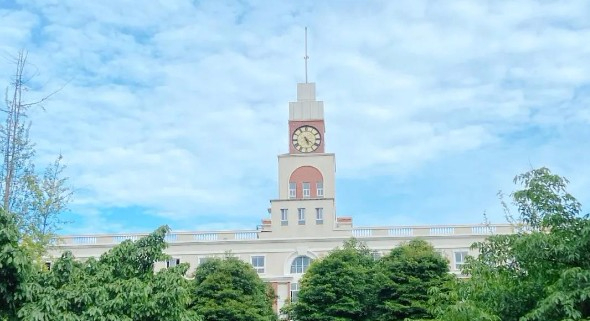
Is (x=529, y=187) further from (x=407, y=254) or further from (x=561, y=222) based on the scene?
(x=407, y=254)

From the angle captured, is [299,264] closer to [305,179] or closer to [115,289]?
[305,179]

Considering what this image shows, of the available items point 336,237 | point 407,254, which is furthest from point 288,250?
point 407,254

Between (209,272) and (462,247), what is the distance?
13.4 metres

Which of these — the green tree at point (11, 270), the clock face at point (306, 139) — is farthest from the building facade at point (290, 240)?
the green tree at point (11, 270)

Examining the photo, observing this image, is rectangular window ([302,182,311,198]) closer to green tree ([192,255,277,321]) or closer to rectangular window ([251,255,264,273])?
rectangular window ([251,255,264,273])

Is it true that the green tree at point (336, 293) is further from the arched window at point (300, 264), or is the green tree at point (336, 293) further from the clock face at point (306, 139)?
the clock face at point (306, 139)

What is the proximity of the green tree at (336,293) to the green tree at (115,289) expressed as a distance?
54.4ft

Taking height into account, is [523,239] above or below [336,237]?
below

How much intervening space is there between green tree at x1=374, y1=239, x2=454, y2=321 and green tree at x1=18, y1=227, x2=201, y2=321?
16.4 metres

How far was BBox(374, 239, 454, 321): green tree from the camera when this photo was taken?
29766 millimetres

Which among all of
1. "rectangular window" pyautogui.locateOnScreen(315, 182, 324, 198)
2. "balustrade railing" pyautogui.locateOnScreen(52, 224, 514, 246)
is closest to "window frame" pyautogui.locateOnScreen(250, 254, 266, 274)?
"balustrade railing" pyautogui.locateOnScreen(52, 224, 514, 246)

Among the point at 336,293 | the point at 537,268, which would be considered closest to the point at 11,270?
the point at 537,268

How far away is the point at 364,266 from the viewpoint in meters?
33.7

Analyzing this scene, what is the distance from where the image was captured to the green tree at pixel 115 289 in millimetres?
13352
